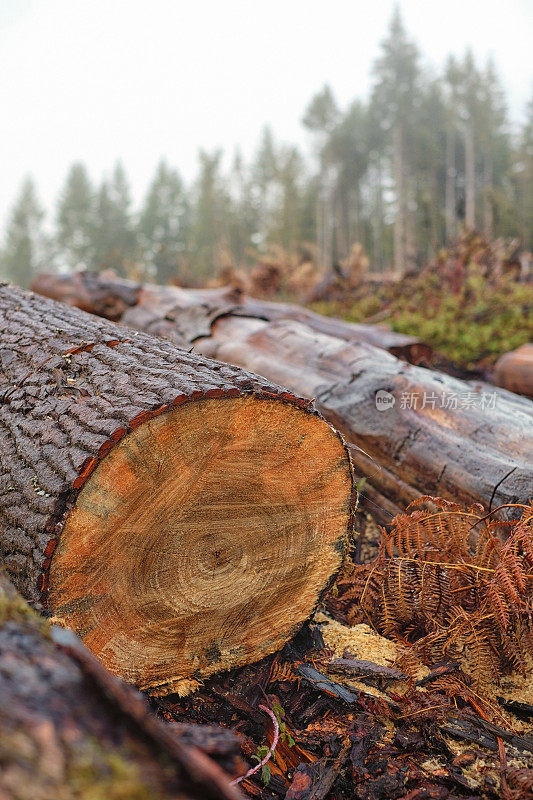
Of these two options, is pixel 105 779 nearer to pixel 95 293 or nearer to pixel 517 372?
pixel 517 372

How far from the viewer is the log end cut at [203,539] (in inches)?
68.0

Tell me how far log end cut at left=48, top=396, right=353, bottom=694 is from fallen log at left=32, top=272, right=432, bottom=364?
2869 millimetres

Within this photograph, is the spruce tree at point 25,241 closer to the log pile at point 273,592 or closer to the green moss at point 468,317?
the green moss at point 468,317

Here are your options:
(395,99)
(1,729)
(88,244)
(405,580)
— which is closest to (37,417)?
(1,729)

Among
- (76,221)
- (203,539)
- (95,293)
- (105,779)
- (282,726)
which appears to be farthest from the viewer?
(76,221)

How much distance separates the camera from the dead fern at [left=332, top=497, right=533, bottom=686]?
2.04 metres

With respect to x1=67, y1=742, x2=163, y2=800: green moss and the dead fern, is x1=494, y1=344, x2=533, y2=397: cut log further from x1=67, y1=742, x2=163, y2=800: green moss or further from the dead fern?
x1=67, y1=742, x2=163, y2=800: green moss

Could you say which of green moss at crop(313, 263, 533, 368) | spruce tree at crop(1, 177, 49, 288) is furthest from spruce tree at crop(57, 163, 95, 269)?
green moss at crop(313, 263, 533, 368)

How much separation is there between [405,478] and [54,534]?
2.00 m

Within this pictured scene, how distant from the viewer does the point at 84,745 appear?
0.71 m

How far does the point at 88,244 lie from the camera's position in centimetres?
4456

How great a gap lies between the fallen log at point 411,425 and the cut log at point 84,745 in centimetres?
174

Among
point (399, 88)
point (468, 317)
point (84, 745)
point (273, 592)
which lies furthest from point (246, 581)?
point (399, 88)

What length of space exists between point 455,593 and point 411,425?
3.68ft
